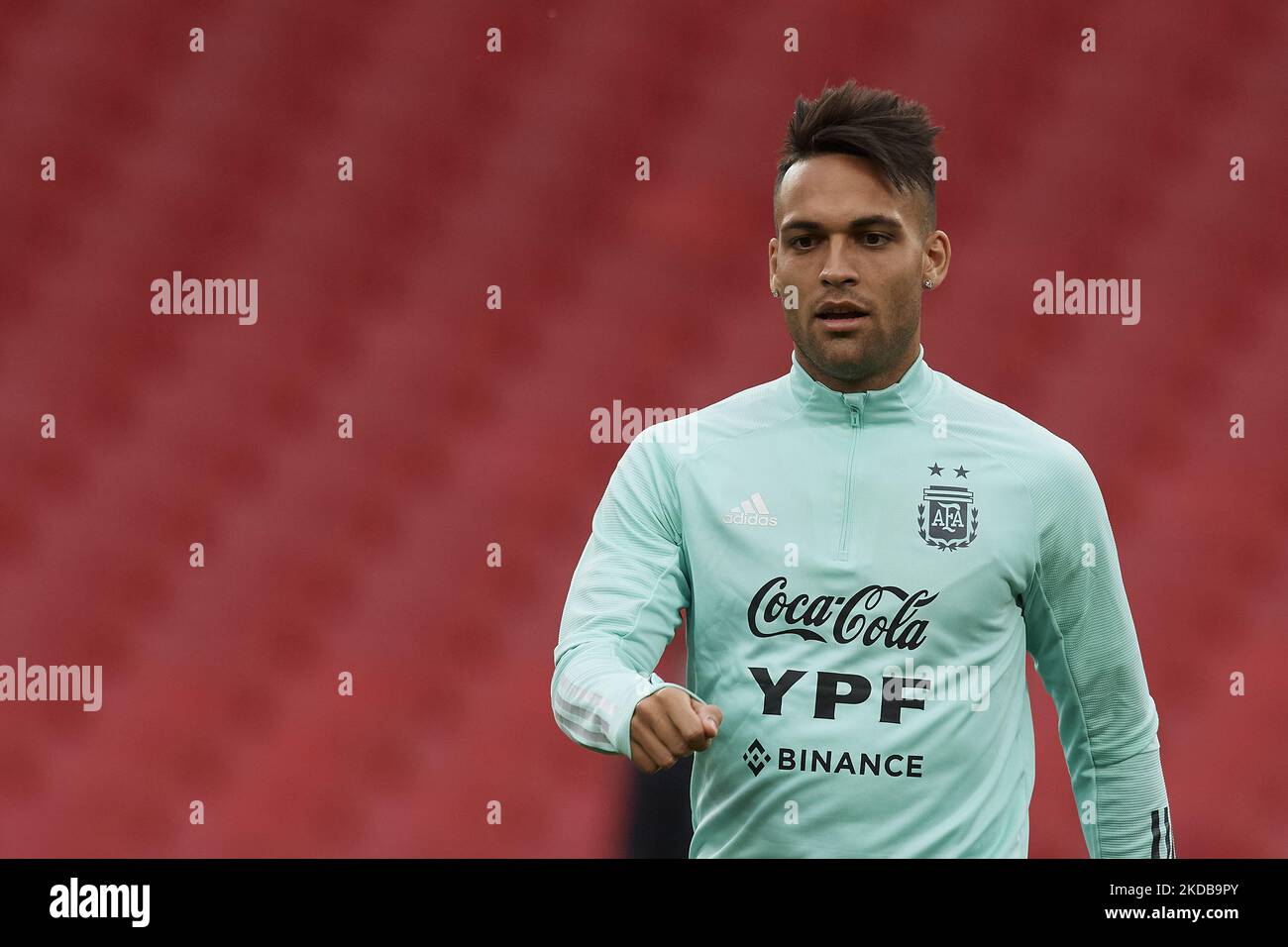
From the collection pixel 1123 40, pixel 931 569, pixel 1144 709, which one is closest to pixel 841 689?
pixel 931 569

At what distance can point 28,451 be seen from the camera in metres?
3.04

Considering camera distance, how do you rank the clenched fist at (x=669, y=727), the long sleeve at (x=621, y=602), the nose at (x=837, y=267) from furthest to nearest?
the nose at (x=837, y=267)
the long sleeve at (x=621, y=602)
the clenched fist at (x=669, y=727)

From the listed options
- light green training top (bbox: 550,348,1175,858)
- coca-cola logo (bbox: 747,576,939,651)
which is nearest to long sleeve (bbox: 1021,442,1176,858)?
light green training top (bbox: 550,348,1175,858)

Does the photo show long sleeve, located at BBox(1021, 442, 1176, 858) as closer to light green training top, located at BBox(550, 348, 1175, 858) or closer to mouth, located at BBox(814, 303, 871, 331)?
light green training top, located at BBox(550, 348, 1175, 858)

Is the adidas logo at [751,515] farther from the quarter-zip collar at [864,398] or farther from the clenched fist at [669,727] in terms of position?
the clenched fist at [669,727]

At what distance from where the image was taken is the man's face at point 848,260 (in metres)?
1.51

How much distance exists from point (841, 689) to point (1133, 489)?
1779 mm

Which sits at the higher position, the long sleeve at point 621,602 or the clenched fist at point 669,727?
the long sleeve at point 621,602

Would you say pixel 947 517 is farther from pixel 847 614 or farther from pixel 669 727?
pixel 669 727

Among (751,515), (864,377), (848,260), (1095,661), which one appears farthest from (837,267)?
(1095,661)

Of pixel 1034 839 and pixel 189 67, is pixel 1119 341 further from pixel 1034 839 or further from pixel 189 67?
pixel 189 67

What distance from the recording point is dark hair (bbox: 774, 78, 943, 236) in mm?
1537

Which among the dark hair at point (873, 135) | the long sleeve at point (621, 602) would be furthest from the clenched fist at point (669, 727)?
the dark hair at point (873, 135)

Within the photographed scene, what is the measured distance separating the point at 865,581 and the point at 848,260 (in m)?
0.36
